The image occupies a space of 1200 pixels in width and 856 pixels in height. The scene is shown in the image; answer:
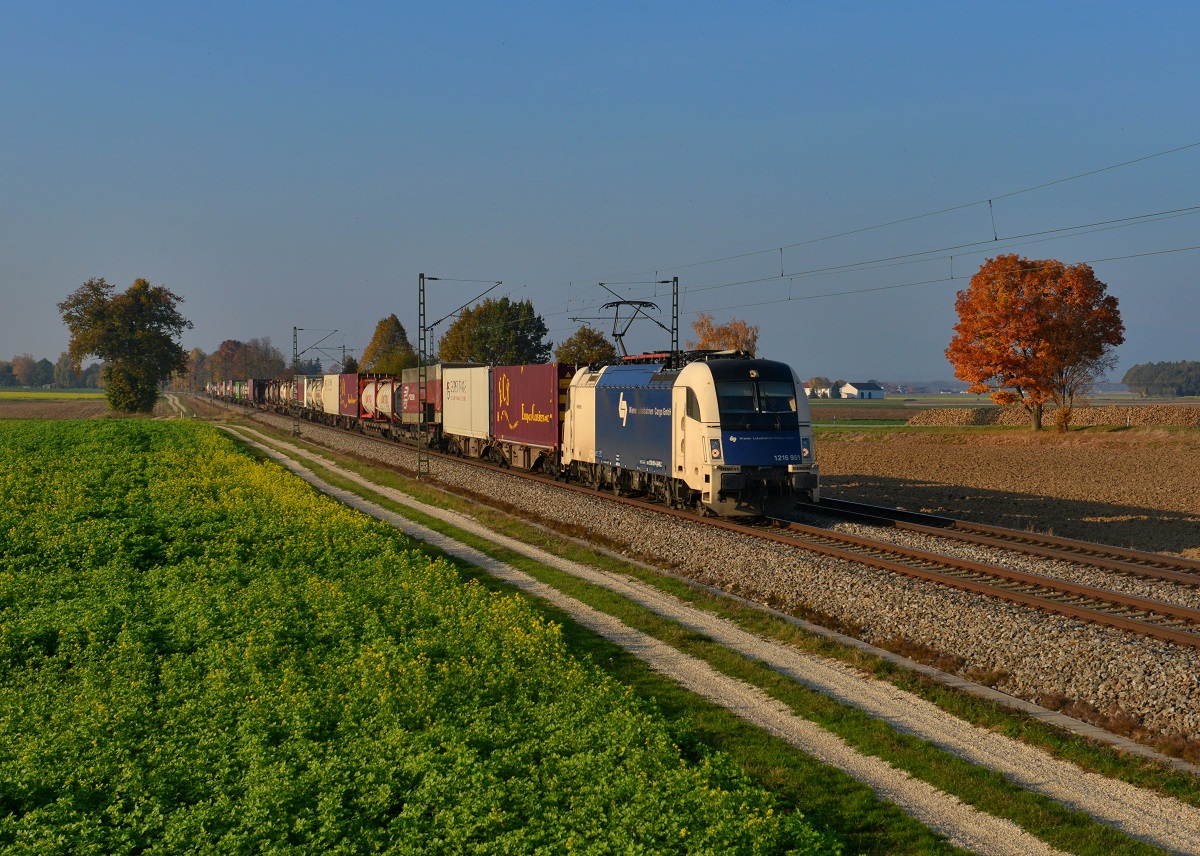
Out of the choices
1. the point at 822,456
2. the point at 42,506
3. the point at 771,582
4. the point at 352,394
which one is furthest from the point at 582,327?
the point at 771,582

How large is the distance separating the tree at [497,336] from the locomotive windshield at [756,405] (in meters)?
80.6

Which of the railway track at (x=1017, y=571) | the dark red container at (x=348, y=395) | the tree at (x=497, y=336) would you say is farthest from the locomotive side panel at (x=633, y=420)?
the tree at (x=497, y=336)

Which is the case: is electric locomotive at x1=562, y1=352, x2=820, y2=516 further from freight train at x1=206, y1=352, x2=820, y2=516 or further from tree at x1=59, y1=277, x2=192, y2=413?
tree at x1=59, y1=277, x2=192, y2=413

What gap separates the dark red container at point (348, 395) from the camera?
64.9 m

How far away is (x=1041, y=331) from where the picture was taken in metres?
53.1

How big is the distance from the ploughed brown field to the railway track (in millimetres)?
2493

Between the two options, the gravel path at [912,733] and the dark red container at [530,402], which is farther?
the dark red container at [530,402]

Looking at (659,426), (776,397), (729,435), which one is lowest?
(729,435)

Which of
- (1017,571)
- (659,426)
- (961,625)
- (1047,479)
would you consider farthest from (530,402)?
(961,625)

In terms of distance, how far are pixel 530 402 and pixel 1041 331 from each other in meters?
32.4

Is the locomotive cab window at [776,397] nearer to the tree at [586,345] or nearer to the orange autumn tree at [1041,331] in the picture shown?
the orange autumn tree at [1041,331]

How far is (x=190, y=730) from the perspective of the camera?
9336 millimetres

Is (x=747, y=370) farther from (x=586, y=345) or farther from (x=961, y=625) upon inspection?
(x=586, y=345)

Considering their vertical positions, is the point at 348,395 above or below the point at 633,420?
above
